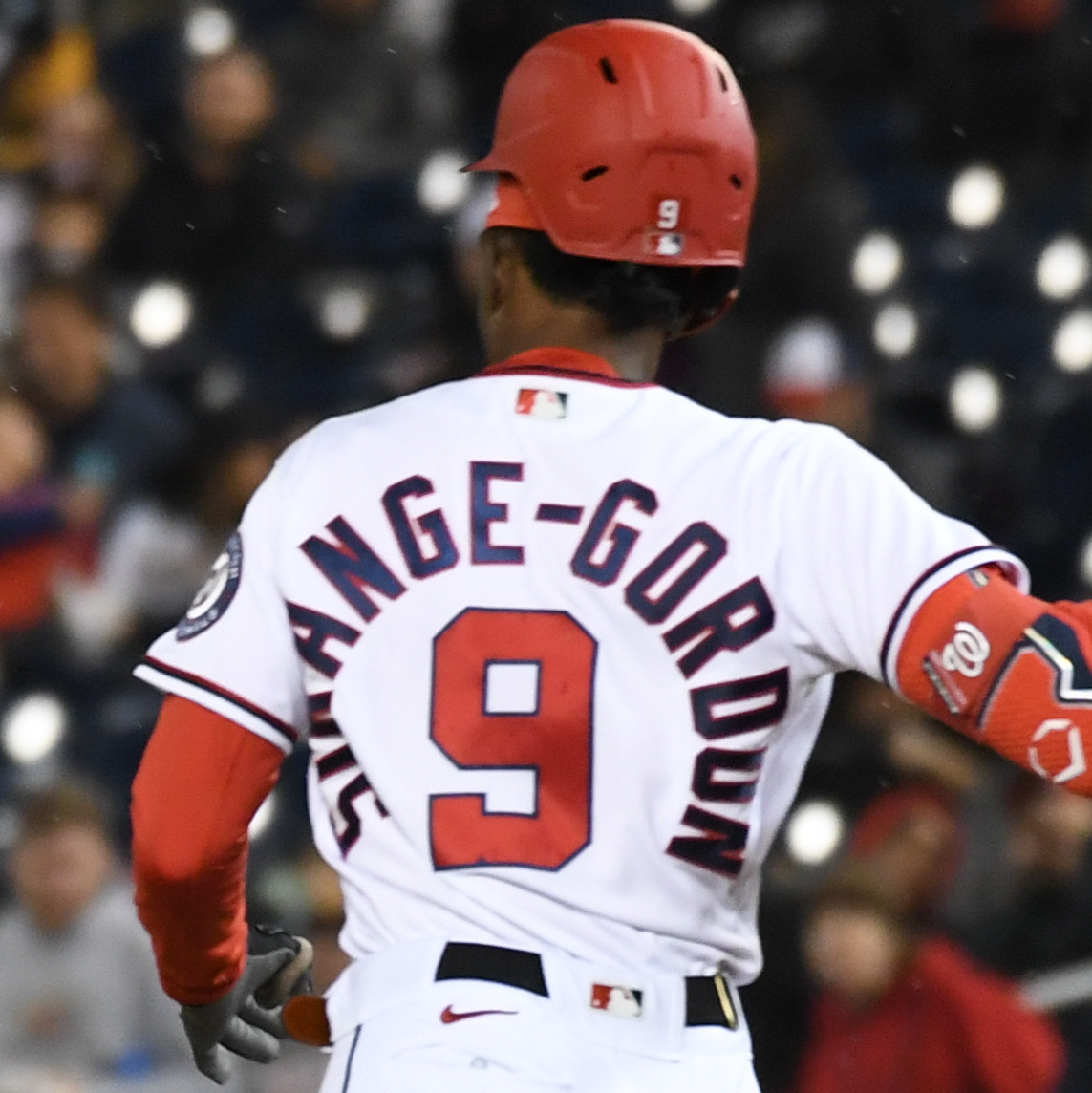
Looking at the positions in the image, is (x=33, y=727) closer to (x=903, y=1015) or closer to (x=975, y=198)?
(x=903, y=1015)

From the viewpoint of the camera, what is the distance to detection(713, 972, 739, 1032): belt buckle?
194cm

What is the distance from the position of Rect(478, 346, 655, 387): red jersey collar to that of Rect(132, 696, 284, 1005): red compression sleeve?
1.39ft

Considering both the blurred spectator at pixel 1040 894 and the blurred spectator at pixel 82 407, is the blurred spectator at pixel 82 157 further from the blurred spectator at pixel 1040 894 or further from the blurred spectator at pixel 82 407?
the blurred spectator at pixel 1040 894

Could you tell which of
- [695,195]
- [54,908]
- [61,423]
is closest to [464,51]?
[61,423]

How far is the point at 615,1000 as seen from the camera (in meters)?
1.87

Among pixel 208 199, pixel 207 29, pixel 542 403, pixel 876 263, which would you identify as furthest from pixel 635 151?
pixel 876 263

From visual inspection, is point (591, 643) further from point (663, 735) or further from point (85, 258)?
point (85, 258)

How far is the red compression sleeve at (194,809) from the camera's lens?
A: 1.97 metres

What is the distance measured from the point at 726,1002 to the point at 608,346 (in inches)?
24.8

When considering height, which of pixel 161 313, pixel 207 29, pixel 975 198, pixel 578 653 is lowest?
pixel 975 198

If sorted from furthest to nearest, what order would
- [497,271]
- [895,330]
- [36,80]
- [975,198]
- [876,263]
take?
1. [975,198]
2. [876,263]
3. [895,330]
4. [36,80]
5. [497,271]

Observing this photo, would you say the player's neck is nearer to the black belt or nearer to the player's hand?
the black belt

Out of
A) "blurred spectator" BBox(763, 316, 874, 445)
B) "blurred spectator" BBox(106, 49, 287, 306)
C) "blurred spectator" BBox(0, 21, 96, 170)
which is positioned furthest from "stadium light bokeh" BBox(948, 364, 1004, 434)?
"blurred spectator" BBox(0, 21, 96, 170)

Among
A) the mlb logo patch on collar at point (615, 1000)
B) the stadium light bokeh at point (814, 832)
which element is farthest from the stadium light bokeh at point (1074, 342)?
the mlb logo patch on collar at point (615, 1000)
